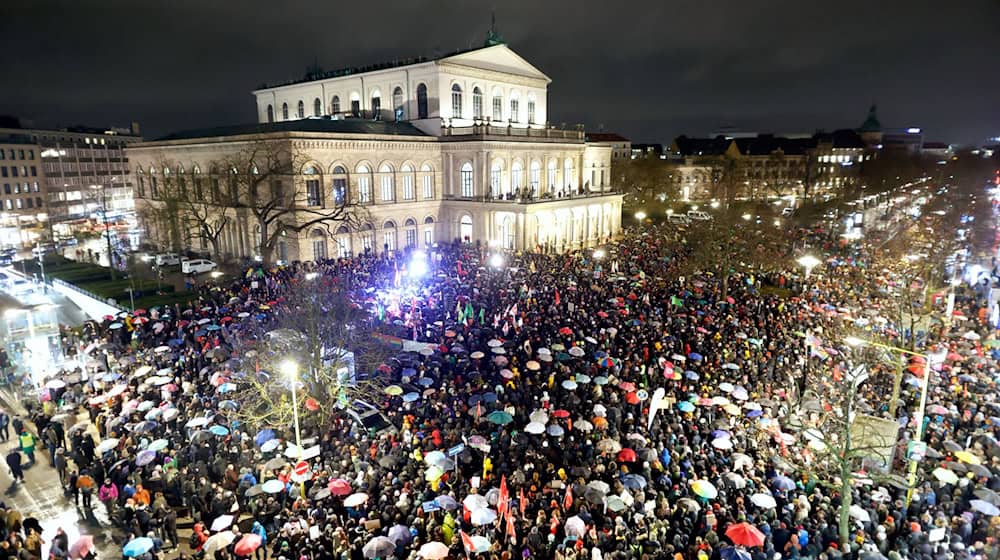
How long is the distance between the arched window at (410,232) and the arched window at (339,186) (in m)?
6.01

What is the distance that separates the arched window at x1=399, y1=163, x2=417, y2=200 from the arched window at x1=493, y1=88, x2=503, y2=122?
37.0 ft

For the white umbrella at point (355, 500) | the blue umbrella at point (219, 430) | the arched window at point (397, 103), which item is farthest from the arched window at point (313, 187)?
the white umbrella at point (355, 500)

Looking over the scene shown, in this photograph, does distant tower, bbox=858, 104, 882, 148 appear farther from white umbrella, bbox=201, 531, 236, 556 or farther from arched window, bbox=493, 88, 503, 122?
white umbrella, bbox=201, 531, 236, 556

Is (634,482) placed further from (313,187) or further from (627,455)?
(313,187)

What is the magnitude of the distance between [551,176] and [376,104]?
55.3 feet

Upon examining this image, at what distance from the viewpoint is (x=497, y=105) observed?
51.5 m

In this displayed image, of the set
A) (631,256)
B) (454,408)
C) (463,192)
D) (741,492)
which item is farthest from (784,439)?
(463,192)

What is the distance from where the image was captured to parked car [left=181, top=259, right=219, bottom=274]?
3797 cm

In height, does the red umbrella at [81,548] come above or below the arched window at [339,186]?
below

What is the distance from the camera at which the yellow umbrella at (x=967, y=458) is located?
1388 centimetres

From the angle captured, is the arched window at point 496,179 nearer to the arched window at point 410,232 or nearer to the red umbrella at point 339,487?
the arched window at point 410,232

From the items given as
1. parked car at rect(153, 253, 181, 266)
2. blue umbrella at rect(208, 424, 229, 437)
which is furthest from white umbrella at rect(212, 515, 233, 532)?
parked car at rect(153, 253, 181, 266)

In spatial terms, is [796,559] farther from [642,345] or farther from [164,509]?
[164,509]

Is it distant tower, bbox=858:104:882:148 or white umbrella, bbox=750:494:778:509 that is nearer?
white umbrella, bbox=750:494:778:509
